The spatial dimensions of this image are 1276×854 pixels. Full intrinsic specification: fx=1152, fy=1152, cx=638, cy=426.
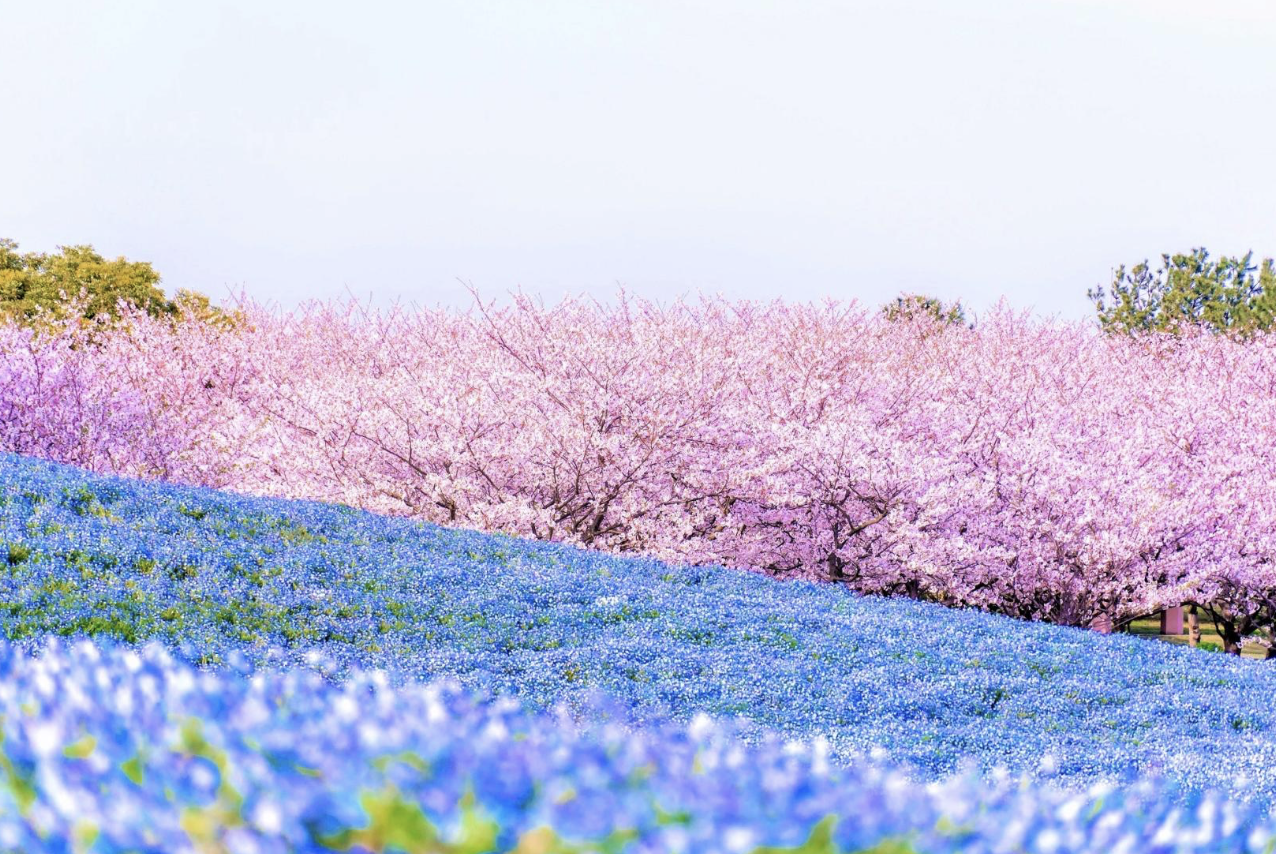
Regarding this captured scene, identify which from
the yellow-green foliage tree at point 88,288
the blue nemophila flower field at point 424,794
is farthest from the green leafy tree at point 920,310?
the blue nemophila flower field at point 424,794

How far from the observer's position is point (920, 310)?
1471 inches

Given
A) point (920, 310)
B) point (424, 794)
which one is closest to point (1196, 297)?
point (920, 310)

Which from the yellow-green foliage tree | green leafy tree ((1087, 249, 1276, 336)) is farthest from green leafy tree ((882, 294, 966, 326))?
the yellow-green foliage tree

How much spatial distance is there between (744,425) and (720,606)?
301 inches

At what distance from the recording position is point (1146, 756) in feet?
27.3

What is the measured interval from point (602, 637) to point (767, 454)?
9.64 meters

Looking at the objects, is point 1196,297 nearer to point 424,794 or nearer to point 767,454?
point 767,454

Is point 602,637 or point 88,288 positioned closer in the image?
point 602,637

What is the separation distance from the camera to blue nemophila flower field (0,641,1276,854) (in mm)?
2176

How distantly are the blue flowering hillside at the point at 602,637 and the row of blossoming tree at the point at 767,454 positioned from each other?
467 centimetres

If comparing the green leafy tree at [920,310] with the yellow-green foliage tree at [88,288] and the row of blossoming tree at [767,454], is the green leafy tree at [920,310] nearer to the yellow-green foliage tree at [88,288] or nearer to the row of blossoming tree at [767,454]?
the row of blossoming tree at [767,454]

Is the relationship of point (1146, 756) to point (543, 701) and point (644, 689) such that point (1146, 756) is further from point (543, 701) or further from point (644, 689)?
point (543, 701)

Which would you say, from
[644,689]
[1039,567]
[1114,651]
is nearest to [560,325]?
[1039,567]

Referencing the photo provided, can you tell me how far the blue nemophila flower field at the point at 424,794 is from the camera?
2.18 meters
